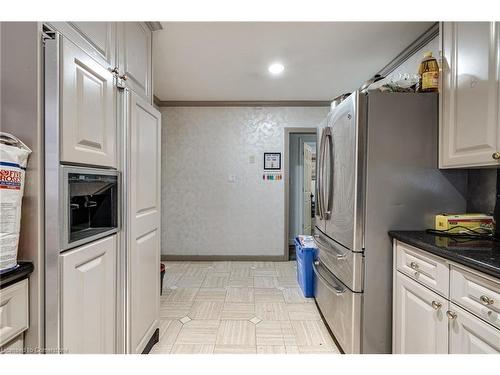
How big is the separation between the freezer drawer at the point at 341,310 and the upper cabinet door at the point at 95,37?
192 cm

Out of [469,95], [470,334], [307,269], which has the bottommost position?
[307,269]

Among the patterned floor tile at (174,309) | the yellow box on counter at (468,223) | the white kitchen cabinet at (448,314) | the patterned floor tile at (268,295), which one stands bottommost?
the patterned floor tile at (174,309)

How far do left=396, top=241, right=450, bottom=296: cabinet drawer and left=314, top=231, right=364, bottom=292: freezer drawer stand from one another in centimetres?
22

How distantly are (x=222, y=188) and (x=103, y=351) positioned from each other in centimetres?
279

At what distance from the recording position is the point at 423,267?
1.25m

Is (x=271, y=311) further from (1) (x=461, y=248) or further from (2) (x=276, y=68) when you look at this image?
(2) (x=276, y=68)

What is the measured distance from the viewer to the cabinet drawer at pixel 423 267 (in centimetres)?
112

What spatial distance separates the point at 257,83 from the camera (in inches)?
121

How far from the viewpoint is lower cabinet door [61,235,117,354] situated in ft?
2.98

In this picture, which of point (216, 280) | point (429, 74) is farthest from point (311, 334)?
point (429, 74)

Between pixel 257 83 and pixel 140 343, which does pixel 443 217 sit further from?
pixel 257 83

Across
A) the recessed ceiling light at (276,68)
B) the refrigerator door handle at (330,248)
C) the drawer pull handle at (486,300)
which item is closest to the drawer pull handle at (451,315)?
the drawer pull handle at (486,300)

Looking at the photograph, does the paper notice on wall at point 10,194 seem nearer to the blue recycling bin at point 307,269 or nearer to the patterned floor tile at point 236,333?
the patterned floor tile at point 236,333

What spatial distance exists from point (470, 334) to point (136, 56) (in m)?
2.20
